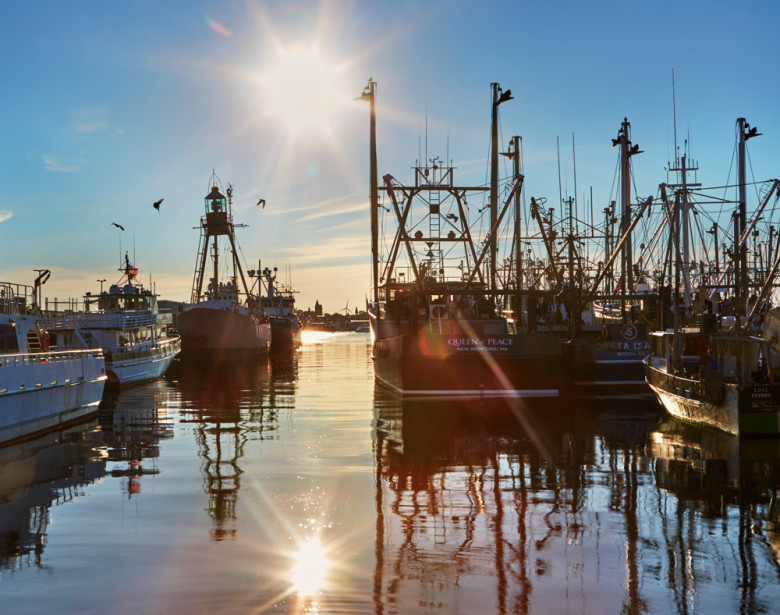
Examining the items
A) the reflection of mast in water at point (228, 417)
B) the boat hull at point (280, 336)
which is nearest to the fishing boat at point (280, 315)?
the boat hull at point (280, 336)

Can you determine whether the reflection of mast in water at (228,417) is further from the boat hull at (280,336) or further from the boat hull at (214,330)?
the boat hull at (280,336)

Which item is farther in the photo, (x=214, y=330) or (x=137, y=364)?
(x=214, y=330)

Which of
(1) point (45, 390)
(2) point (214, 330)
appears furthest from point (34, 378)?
(2) point (214, 330)

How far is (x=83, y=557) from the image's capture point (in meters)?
11.6

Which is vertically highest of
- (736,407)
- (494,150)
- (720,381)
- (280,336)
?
(494,150)

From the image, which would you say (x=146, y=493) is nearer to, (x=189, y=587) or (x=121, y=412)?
(x=189, y=587)

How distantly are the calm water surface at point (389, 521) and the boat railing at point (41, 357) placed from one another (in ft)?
8.32

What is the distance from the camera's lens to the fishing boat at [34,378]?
23031 mm

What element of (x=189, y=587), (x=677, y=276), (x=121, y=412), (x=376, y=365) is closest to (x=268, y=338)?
(x=376, y=365)

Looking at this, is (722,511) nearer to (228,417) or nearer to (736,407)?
(736,407)

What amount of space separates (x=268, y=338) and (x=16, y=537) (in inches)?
→ 3499

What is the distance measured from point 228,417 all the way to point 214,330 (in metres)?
53.0

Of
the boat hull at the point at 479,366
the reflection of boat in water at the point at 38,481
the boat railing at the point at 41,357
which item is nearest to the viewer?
the reflection of boat in water at the point at 38,481

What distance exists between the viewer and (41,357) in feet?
84.5
